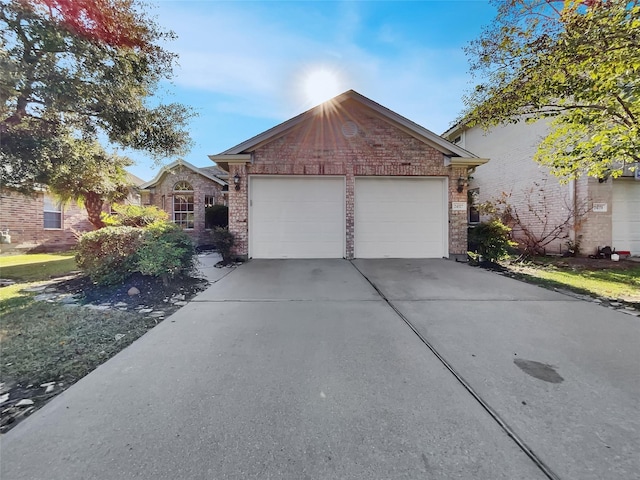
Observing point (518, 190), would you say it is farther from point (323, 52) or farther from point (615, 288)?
point (323, 52)

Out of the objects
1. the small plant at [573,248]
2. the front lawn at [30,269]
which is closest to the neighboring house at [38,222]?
the front lawn at [30,269]

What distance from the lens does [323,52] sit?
25.1ft

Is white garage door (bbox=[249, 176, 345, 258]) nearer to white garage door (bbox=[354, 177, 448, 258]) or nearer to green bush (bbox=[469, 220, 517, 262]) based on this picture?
white garage door (bbox=[354, 177, 448, 258])

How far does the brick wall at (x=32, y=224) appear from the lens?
11367 millimetres

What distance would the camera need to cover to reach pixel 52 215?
13008 millimetres

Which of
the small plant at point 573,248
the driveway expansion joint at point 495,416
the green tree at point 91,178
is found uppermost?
the green tree at point 91,178

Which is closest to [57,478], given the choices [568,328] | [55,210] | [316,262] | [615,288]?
[568,328]

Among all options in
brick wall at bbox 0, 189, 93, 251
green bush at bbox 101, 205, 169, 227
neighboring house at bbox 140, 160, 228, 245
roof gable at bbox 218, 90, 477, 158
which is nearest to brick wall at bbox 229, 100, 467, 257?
roof gable at bbox 218, 90, 477, 158

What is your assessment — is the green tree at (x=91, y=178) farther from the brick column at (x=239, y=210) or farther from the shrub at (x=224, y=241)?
the brick column at (x=239, y=210)

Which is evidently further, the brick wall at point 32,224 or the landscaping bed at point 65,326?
the brick wall at point 32,224

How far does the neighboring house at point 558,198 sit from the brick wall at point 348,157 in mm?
2047

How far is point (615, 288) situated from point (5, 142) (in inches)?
498

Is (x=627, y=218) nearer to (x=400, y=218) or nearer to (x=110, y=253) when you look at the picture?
(x=400, y=218)

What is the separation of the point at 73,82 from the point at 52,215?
10.1 metres
